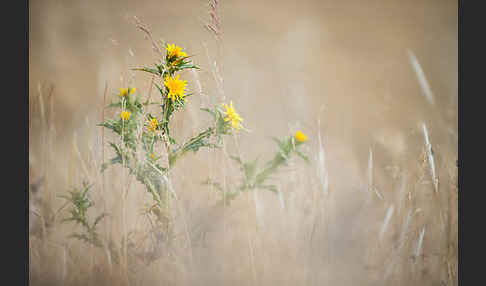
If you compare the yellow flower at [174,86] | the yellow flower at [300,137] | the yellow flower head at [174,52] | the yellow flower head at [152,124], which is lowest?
the yellow flower at [300,137]

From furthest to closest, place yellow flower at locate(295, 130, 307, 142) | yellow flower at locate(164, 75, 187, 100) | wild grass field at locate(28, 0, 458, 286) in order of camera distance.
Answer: yellow flower at locate(295, 130, 307, 142), wild grass field at locate(28, 0, 458, 286), yellow flower at locate(164, 75, 187, 100)

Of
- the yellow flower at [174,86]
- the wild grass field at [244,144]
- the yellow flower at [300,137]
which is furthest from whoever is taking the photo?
the yellow flower at [300,137]

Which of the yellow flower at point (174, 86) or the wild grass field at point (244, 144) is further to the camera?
the wild grass field at point (244, 144)

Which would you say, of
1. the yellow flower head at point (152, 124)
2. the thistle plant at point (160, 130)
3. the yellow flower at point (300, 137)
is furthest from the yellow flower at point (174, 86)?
the yellow flower at point (300, 137)

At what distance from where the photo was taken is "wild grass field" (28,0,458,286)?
1.12 m

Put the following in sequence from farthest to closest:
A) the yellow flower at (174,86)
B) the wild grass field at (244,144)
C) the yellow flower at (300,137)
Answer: the yellow flower at (300,137), the wild grass field at (244,144), the yellow flower at (174,86)

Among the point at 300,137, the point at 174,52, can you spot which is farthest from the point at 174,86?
the point at 300,137

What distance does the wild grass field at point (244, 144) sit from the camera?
1.12 meters

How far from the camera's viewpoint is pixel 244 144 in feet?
8.51

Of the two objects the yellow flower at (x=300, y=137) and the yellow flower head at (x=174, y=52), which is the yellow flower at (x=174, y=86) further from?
the yellow flower at (x=300, y=137)

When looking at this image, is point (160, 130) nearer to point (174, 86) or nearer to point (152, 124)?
point (152, 124)

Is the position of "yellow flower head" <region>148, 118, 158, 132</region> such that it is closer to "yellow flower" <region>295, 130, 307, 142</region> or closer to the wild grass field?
the wild grass field

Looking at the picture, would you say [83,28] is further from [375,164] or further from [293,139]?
[375,164]

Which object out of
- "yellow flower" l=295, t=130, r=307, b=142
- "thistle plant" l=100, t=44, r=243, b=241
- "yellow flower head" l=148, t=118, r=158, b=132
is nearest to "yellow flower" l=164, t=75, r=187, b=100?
"thistle plant" l=100, t=44, r=243, b=241
